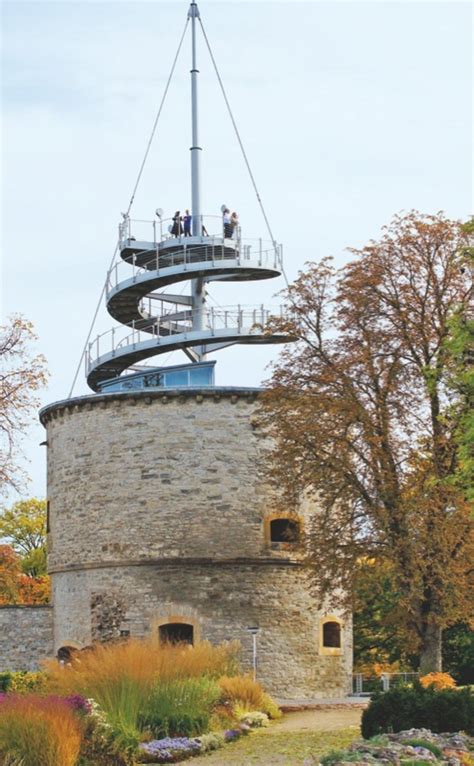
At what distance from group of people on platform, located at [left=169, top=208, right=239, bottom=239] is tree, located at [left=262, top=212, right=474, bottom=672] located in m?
7.85

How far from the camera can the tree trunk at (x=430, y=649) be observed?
2523 cm

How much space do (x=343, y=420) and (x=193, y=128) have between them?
13.4m

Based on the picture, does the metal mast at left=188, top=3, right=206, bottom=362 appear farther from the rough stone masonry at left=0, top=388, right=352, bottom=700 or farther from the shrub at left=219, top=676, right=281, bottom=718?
the shrub at left=219, top=676, right=281, bottom=718

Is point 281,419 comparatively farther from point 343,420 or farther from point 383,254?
point 383,254

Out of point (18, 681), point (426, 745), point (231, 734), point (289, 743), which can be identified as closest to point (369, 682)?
point (18, 681)

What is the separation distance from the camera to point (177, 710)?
19375 millimetres

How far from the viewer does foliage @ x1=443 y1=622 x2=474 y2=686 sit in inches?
1364

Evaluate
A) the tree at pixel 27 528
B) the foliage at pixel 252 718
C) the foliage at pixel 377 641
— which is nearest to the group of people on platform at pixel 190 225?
the foliage at pixel 377 641

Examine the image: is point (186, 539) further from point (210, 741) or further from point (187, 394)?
point (210, 741)

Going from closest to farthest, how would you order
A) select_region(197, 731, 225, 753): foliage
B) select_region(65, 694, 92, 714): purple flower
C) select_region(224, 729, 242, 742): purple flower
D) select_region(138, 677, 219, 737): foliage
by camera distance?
select_region(65, 694, 92, 714): purple flower → select_region(197, 731, 225, 753): foliage → select_region(138, 677, 219, 737): foliage → select_region(224, 729, 242, 742): purple flower

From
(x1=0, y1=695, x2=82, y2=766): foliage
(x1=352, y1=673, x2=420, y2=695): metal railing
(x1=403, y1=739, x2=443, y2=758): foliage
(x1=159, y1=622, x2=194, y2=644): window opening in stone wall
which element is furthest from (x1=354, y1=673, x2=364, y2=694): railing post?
(x1=0, y1=695, x2=82, y2=766): foliage

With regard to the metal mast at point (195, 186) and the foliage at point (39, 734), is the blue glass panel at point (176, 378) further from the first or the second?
the foliage at point (39, 734)

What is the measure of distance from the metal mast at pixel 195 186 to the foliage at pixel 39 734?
64.3 ft

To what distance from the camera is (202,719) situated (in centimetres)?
1972
